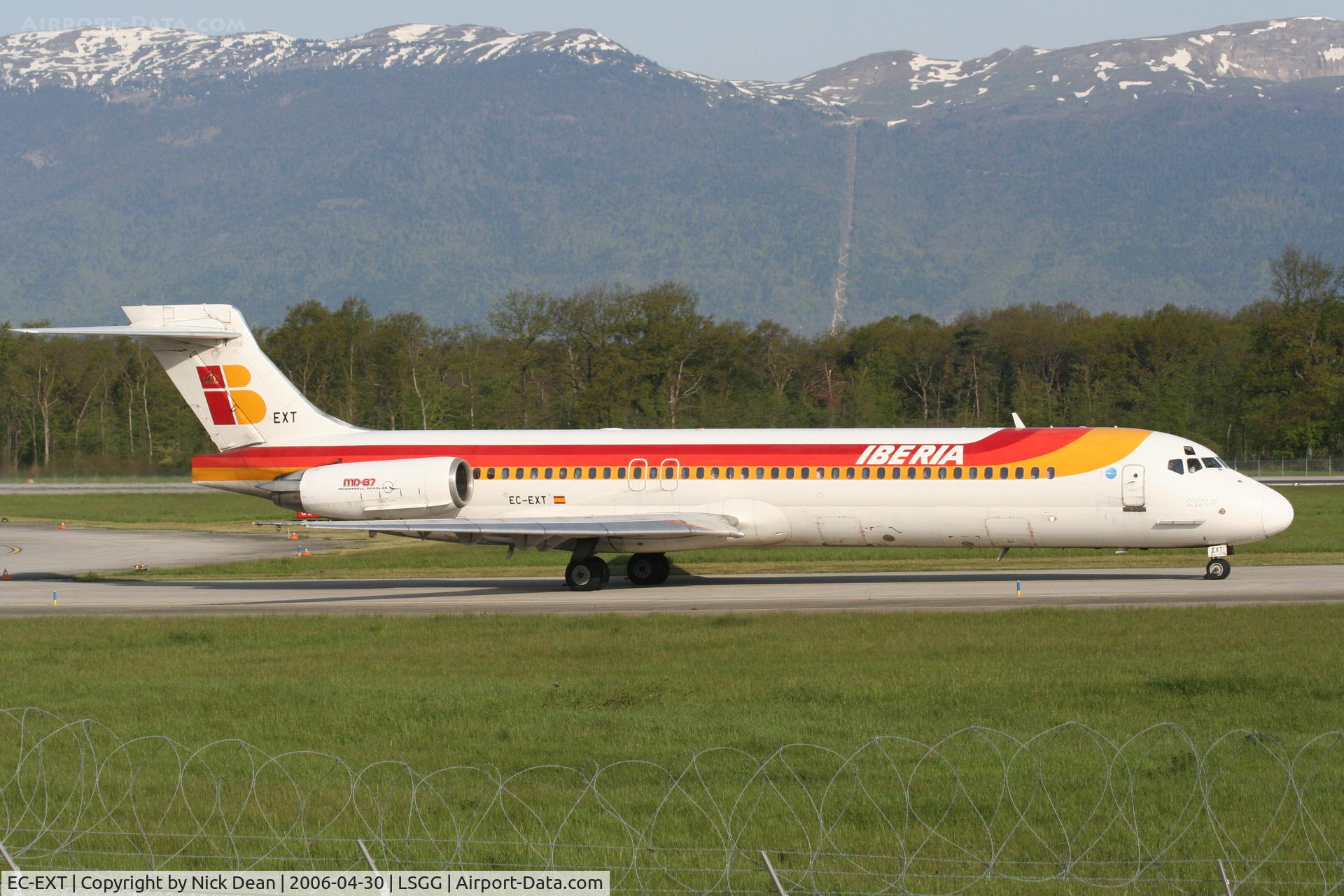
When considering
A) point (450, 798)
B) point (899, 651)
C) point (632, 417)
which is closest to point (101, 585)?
point (899, 651)

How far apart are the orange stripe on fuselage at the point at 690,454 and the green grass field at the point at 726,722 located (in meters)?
6.59

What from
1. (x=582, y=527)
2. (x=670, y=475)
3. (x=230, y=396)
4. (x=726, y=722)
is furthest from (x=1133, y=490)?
(x=230, y=396)

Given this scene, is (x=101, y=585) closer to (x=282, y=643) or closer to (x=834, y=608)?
(x=282, y=643)

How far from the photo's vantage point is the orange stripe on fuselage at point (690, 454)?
29.4 m

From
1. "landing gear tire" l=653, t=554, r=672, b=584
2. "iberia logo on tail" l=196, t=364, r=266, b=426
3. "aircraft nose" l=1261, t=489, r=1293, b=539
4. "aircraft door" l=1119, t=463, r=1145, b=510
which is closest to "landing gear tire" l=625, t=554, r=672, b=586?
"landing gear tire" l=653, t=554, r=672, b=584

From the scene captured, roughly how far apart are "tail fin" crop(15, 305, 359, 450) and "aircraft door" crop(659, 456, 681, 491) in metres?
7.75

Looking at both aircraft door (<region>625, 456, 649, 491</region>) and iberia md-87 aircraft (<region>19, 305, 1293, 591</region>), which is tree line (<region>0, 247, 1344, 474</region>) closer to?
iberia md-87 aircraft (<region>19, 305, 1293, 591</region>)

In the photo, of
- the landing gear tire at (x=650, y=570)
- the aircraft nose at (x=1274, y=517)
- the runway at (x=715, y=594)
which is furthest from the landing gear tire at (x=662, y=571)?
the aircraft nose at (x=1274, y=517)

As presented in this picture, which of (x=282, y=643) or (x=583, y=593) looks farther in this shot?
(x=583, y=593)

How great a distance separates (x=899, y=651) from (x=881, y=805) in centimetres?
791

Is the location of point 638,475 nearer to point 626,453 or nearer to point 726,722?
point 626,453

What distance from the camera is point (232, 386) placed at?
3325cm

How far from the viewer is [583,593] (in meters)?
30.6

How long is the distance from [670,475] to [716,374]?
67649mm
